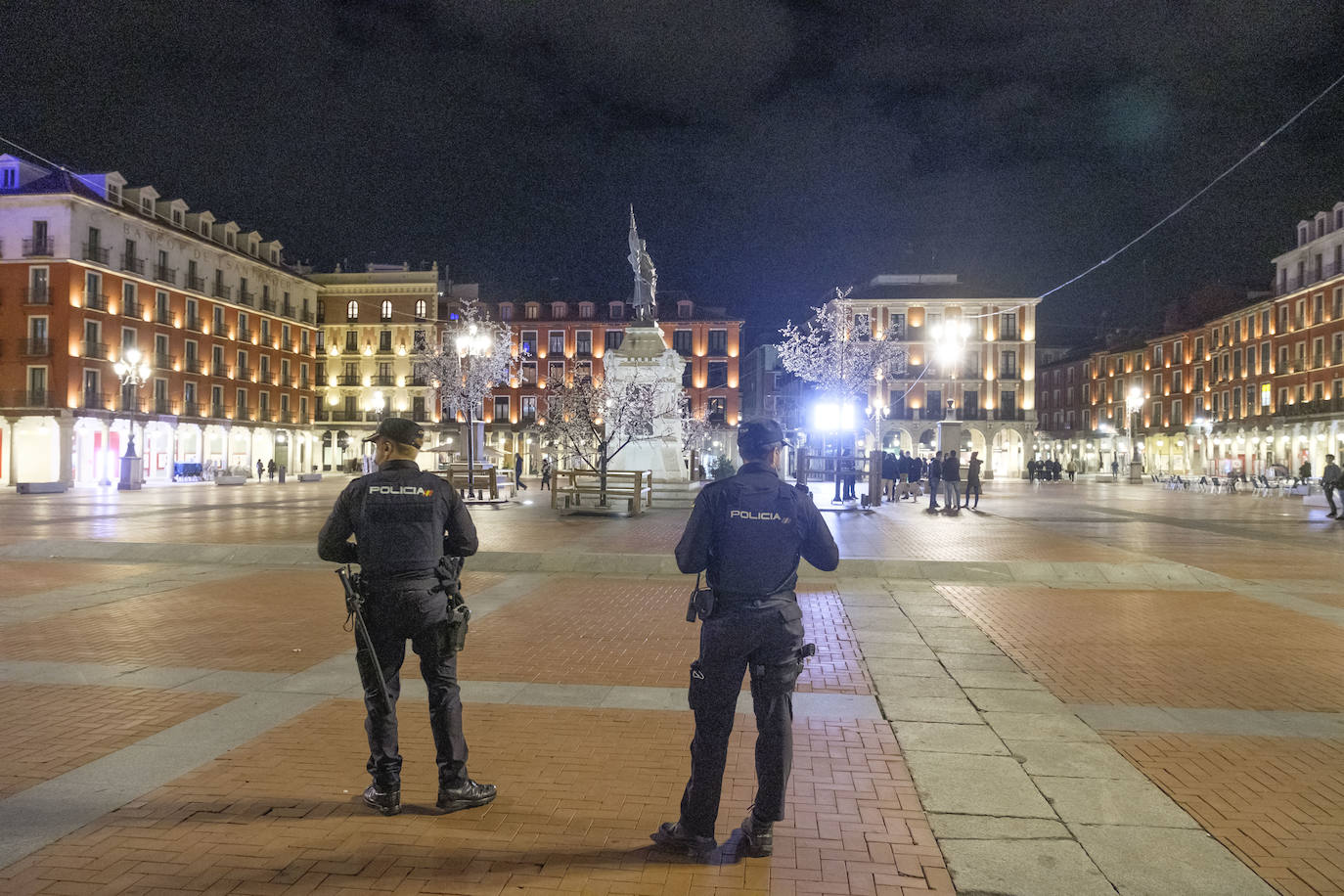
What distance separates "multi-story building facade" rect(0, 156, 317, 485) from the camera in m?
41.7

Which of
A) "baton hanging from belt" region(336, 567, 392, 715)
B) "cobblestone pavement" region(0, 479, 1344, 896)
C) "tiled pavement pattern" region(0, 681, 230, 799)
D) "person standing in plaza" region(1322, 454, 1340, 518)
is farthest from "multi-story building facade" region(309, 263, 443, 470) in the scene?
"baton hanging from belt" region(336, 567, 392, 715)

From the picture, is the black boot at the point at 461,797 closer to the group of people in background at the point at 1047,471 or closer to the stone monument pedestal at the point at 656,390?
the stone monument pedestal at the point at 656,390

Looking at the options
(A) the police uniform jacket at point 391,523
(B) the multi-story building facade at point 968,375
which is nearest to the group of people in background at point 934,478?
(A) the police uniform jacket at point 391,523

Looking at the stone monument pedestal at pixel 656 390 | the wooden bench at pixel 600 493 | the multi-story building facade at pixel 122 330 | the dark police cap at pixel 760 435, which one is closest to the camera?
the dark police cap at pixel 760 435

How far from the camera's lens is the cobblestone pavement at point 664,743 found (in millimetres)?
3410

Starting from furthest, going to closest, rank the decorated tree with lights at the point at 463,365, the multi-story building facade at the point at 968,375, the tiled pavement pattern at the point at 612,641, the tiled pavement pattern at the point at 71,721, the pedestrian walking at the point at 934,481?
the multi-story building facade at the point at 968,375 < the decorated tree with lights at the point at 463,365 < the pedestrian walking at the point at 934,481 < the tiled pavement pattern at the point at 612,641 < the tiled pavement pattern at the point at 71,721

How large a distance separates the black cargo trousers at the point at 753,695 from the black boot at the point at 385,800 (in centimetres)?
136

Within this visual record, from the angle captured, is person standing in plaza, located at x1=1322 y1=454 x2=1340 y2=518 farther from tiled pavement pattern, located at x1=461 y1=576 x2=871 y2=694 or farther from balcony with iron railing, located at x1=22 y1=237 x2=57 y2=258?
balcony with iron railing, located at x1=22 y1=237 x2=57 y2=258

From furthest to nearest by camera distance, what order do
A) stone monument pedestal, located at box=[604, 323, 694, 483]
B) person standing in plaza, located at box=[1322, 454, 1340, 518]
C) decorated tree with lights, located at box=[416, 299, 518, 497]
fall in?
decorated tree with lights, located at box=[416, 299, 518, 497], stone monument pedestal, located at box=[604, 323, 694, 483], person standing in plaza, located at box=[1322, 454, 1340, 518]

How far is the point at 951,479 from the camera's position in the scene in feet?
76.0

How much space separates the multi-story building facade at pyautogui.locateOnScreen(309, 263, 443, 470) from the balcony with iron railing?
2542cm

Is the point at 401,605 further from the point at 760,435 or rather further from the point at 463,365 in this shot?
the point at 463,365

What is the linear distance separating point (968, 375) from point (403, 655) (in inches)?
2734

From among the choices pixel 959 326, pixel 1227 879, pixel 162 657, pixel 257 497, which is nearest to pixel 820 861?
pixel 1227 879
